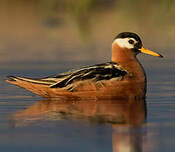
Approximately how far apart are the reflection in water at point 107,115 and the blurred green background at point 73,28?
163 inches

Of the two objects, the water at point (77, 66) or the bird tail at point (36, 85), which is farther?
the bird tail at point (36, 85)

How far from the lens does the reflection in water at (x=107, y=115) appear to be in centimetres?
970

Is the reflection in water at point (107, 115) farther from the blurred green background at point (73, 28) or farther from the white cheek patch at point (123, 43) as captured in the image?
the blurred green background at point (73, 28)

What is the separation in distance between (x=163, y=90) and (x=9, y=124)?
12.8ft

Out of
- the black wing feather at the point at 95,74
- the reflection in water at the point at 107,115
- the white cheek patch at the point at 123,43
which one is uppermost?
the white cheek patch at the point at 123,43

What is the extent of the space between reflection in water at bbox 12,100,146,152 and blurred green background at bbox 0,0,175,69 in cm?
413

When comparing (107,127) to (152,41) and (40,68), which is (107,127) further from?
(152,41)

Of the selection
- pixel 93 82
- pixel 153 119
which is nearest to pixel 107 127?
pixel 153 119

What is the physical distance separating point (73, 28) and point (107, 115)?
1152 centimetres

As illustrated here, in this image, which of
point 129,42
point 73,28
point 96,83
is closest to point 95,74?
point 96,83

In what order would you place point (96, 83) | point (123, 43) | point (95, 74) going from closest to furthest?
point (96, 83)
point (95, 74)
point (123, 43)

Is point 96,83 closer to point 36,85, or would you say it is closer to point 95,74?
point 95,74

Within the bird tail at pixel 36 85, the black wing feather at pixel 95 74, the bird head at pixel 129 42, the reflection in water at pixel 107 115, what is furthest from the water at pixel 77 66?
the bird head at pixel 129 42

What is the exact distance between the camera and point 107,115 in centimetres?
1168
